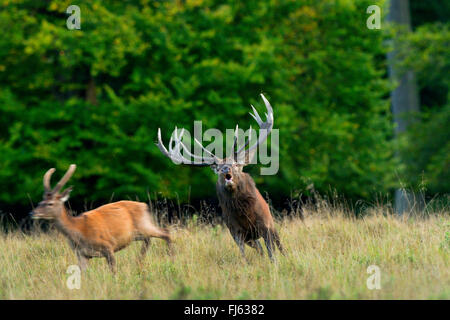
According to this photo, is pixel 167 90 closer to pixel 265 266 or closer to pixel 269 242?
pixel 269 242

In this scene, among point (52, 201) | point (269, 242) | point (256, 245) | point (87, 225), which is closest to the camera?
point (52, 201)

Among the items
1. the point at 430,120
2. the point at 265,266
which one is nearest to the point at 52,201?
the point at 265,266

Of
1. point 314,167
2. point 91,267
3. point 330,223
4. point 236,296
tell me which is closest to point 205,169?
point 314,167

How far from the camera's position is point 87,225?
7227 mm

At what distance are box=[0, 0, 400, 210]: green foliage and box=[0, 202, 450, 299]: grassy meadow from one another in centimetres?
638

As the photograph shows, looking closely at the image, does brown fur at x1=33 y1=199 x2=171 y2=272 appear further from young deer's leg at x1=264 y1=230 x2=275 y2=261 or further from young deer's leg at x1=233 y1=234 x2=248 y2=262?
young deer's leg at x1=264 y1=230 x2=275 y2=261

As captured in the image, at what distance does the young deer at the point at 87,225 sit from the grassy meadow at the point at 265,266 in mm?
219

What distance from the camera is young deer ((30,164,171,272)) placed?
23.1ft

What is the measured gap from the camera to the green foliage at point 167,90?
15.2 m

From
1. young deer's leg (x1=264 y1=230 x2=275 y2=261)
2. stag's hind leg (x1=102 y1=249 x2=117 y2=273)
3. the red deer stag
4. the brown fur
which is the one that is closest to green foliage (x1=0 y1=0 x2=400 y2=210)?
the red deer stag

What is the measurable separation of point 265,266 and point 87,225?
1987 millimetres

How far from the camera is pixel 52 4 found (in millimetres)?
15305

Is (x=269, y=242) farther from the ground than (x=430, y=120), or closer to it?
closer to it
